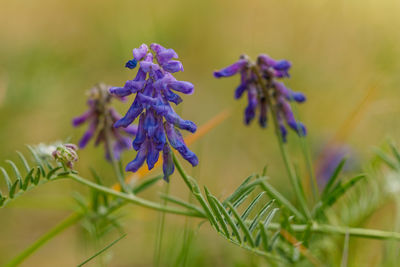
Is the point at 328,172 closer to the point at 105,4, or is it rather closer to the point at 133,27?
the point at 133,27

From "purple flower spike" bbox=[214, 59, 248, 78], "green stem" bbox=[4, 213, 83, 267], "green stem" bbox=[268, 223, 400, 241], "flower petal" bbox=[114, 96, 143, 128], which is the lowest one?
"green stem" bbox=[268, 223, 400, 241]

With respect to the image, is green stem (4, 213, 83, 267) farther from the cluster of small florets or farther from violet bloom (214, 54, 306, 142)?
violet bloom (214, 54, 306, 142)

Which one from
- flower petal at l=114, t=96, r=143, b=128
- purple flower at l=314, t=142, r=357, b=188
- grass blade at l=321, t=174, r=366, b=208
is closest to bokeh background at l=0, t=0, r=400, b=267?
purple flower at l=314, t=142, r=357, b=188

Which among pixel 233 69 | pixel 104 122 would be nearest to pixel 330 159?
pixel 233 69

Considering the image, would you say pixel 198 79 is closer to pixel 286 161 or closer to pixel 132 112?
pixel 286 161

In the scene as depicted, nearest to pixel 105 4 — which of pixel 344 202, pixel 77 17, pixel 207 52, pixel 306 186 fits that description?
pixel 77 17
